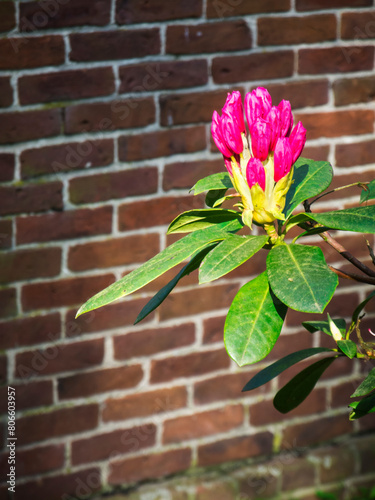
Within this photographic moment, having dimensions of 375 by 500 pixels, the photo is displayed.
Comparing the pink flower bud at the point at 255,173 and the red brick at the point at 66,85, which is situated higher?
the red brick at the point at 66,85

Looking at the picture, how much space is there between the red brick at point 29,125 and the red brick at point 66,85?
3 centimetres

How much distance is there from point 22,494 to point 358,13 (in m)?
1.64

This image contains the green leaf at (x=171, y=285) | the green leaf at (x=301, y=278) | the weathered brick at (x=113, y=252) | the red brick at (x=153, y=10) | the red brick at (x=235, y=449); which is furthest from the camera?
the red brick at (x=235, y=449)

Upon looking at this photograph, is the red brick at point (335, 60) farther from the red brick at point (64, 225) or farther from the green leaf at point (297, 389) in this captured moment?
the green leaf at point (297, 389)

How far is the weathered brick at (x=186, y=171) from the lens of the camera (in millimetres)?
1761

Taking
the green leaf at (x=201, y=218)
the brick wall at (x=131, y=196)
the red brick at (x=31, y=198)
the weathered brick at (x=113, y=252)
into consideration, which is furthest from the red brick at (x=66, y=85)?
the green leaf at (x=201, y=218)

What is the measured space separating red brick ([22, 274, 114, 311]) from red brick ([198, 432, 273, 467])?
61 cm

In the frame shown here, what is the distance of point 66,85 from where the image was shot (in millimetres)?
1626

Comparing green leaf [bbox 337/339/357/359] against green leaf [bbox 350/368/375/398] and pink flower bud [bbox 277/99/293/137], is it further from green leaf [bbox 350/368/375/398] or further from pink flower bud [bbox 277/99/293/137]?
pink flower bud [bbox 277/99/293/137]

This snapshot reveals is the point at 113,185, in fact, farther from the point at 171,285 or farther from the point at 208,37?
the point at 171,285

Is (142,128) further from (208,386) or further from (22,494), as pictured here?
(22,494)

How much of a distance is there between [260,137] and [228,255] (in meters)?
0.14

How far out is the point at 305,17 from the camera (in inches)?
70.1

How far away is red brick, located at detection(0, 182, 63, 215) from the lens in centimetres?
164
